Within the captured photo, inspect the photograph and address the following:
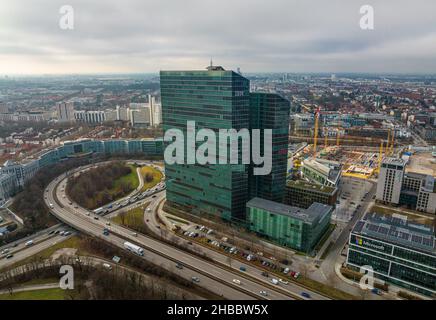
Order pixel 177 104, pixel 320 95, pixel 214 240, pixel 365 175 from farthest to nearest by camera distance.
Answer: pixel 320 95, pixel 365 175, pixel 177 104, pixel 214 240

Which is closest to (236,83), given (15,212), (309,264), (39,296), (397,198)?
(309,264)

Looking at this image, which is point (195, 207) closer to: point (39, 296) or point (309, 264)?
point (309, 264)

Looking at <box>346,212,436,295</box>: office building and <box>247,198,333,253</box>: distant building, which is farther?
<box>247,198,333,253</box>: distant building

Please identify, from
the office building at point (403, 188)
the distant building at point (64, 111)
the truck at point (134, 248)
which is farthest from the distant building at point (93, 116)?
the office building at point (403, 188)

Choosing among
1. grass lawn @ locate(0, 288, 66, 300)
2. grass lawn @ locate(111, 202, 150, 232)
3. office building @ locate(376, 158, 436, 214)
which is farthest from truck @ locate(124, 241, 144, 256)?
office building @ locate(376, 158, 436, 214)

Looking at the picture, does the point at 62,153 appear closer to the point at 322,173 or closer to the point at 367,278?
the point at 322,173

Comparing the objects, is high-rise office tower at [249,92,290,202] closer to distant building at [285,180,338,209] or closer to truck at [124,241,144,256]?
distant building at [285,180,338,209]
